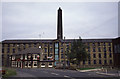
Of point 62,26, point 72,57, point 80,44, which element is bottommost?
point 72,57

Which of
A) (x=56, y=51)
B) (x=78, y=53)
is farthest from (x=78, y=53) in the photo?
(x=56, y=51)

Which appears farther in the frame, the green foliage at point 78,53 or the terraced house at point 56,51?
the terraced house at point 56,51

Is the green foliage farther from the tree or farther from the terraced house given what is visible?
the terraced house

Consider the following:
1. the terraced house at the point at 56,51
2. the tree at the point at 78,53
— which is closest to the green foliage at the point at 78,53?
the tree at the point at 78,53

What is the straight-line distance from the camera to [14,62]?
62000mm

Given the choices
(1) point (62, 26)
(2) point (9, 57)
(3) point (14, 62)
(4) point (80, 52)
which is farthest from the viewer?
(1) point (62, 26)

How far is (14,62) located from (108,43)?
42.0 m

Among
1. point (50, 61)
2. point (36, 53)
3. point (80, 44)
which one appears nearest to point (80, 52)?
point (80, 44)

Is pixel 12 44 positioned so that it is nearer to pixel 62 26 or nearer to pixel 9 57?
pixel 9 57

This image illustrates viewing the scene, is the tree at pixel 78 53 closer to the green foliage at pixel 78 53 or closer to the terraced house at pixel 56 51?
the green foliage at pixel 78 53

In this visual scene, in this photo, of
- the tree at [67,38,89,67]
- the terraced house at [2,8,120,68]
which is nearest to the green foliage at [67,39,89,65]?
the tree at [67,38,89,67]

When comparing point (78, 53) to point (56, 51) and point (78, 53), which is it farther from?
point (56, 51)

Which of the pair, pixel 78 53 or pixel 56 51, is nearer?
pixel 78 53

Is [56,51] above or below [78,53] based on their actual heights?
below
